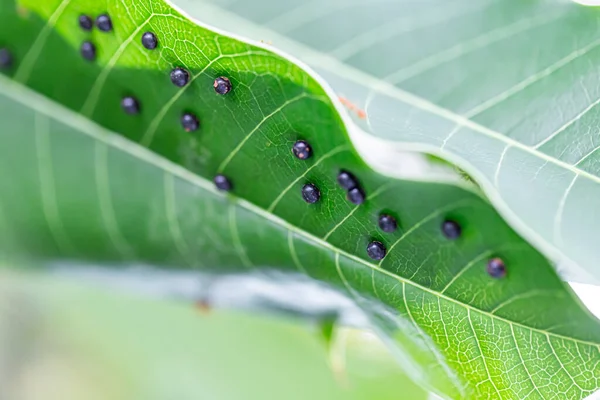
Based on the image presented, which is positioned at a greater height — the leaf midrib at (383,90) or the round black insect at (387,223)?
the leaf midrib at (383,90)

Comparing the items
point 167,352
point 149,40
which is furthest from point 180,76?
point 167,352

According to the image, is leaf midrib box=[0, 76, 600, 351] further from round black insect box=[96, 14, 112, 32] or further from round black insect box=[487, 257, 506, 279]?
round black insect box=[96, 14, 112, 32]

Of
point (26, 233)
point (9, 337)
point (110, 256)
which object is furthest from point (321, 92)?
point (9, 337)

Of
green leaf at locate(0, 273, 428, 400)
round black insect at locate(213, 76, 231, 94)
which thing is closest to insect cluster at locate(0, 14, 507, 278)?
round black insect at locate(213, 76, 231, 94)

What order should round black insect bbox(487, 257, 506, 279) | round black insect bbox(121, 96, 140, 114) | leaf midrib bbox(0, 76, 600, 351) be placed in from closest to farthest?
round black insect bbox(487, 257, 506, 279) < leaf midrib bbox(0, 76, 600, 351) < round black insect bbox(121, 96, 140, 114)

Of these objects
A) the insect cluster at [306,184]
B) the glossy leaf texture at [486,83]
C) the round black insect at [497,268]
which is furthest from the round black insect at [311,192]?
the round black insect at [497,268]

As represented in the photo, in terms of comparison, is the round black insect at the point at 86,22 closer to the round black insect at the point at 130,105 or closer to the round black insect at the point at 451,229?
the round black insect at the point at 130,105
